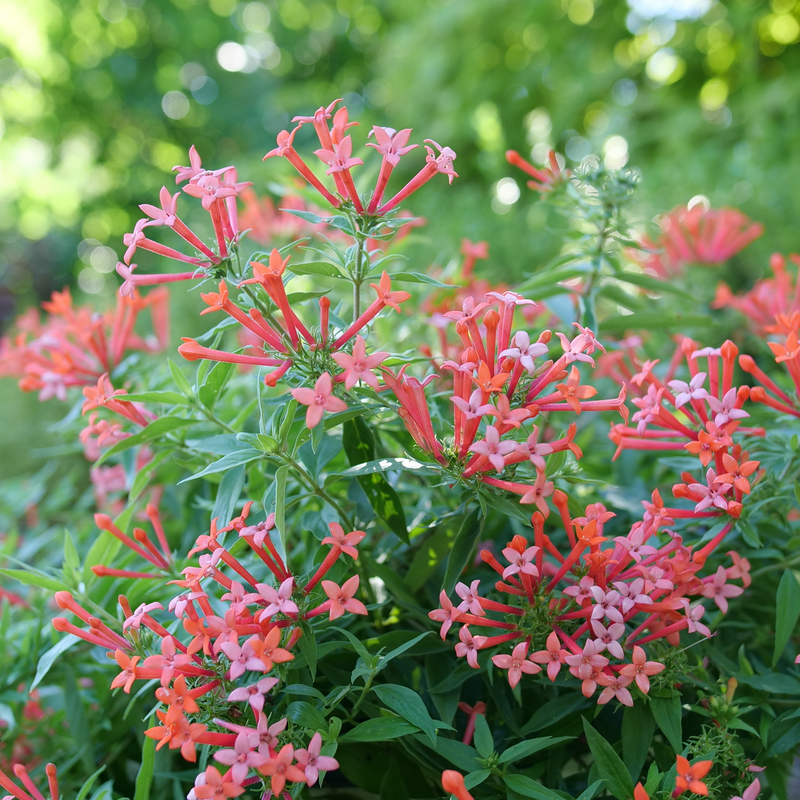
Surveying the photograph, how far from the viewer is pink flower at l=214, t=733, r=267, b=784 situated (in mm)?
593

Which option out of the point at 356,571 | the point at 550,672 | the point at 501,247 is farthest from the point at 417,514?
the point at 501,247

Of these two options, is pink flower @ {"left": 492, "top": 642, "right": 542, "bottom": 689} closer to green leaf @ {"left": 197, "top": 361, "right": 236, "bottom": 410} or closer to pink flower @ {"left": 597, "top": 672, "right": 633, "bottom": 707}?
pink flower @ {"left": 597, "top": 672, "right": 633, "bottom": 707}

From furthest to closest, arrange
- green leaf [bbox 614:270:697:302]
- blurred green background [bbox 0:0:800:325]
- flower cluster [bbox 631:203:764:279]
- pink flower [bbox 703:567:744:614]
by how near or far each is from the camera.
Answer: blurred green background [bbox 0:0:800:325] < flower cluster [bbox 631:203:764:279] < green leaf [bbox 614:270:697:302] < pink flower [bbox 703:567:744:614]

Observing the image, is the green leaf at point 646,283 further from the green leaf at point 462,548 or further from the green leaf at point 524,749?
the green leaf at point 524,749

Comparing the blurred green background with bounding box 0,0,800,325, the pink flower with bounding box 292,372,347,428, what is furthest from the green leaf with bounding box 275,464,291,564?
the blurred green background with bounding box 0,0,800,325

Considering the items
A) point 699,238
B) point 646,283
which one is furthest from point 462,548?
point 699,238

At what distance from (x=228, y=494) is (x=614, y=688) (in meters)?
0.48

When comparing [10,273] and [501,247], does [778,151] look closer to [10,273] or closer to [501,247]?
[501,247]

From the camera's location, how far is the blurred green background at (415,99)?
3.34 meters

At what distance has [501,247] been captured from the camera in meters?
3.13

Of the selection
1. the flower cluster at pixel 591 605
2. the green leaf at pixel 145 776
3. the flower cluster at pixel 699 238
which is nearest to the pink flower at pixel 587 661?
the flower cluster at pixel 591 605

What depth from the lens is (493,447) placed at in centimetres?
63

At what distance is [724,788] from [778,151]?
3.43 metres

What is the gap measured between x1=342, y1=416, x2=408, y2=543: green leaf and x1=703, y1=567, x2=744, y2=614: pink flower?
0.37 meters
